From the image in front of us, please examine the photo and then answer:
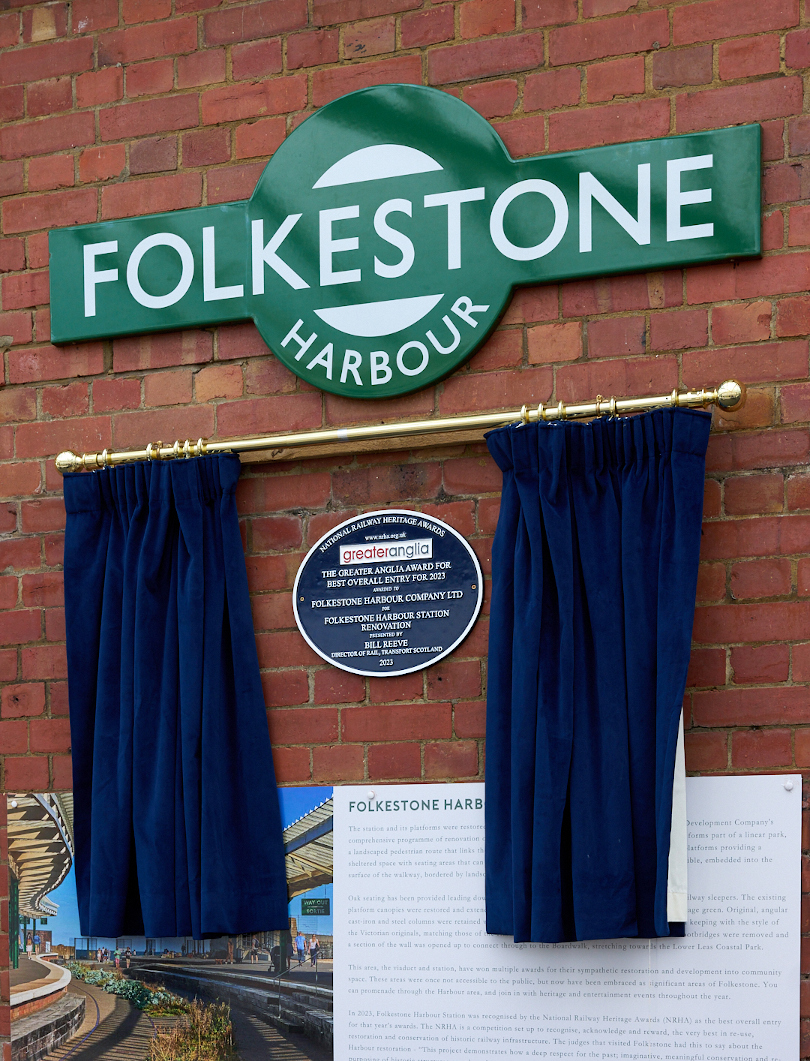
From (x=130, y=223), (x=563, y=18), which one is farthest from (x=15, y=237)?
(x=563, y=18)

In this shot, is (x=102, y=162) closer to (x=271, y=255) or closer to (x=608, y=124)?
(x=271, y=255)

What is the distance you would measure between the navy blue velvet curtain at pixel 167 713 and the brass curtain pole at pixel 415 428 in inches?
1.5

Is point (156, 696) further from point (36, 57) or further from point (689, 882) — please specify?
point (36, 57)

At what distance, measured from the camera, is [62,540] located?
9.81 feet

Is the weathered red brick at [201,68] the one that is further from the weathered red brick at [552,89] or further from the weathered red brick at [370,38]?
the weathered red brick at [552,89]

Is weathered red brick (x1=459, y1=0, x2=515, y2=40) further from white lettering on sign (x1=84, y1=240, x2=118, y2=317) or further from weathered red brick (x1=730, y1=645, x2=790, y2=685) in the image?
weathered red brick (x1=730, y1=645, x2=790, y2=685)

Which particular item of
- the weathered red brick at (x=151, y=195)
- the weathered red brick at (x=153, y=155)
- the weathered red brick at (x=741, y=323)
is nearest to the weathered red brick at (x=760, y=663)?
the weathered red brick at (x=741, y=323)

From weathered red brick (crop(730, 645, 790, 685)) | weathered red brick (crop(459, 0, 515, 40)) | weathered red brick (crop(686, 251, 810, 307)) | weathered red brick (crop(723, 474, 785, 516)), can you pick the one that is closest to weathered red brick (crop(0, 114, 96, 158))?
weathered red brick (crop(459, 0, 515, 40))

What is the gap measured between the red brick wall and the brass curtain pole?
8cm

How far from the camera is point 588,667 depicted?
2.51m

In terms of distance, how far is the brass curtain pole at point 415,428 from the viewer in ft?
8.19

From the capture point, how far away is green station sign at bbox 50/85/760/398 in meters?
2.61

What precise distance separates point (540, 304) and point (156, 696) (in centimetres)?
120

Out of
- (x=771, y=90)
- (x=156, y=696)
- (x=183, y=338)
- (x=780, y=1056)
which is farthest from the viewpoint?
(x=183, y=338)
